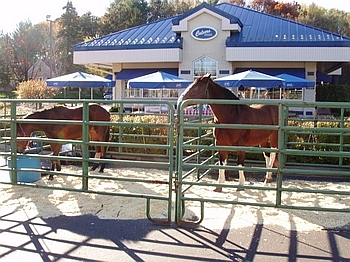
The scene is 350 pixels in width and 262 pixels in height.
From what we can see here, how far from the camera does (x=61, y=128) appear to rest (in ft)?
26.0

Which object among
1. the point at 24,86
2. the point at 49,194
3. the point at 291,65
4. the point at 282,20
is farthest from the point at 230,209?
the point at 24,86

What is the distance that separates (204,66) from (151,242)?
2123 cm

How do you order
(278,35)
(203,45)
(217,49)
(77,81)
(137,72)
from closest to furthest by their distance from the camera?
(77,81), (278,35), (217,49), (203,45), (137,72)

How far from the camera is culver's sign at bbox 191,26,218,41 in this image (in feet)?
80.7

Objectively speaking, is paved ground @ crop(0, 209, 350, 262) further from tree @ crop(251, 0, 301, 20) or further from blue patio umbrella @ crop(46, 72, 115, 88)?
tree @ crop(251, 0, 301, 20)

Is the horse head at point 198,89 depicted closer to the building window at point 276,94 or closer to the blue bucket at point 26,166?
the blue bucket at point 26,166

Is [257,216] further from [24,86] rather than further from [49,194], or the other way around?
[24,86]

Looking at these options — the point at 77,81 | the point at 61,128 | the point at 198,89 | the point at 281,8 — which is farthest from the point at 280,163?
the point at 281,8

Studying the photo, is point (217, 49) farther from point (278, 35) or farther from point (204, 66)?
point (278, 35)

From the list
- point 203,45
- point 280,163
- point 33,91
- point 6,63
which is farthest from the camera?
point 6,63

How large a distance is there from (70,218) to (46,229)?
473 mm

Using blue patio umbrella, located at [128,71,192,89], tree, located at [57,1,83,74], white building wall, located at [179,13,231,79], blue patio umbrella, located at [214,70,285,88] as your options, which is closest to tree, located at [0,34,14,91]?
tree, located at [57,1,83,74]

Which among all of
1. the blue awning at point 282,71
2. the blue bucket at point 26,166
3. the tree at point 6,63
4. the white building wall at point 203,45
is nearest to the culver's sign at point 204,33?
the white building wall at point 203,45

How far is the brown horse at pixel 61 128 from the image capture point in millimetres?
7461
